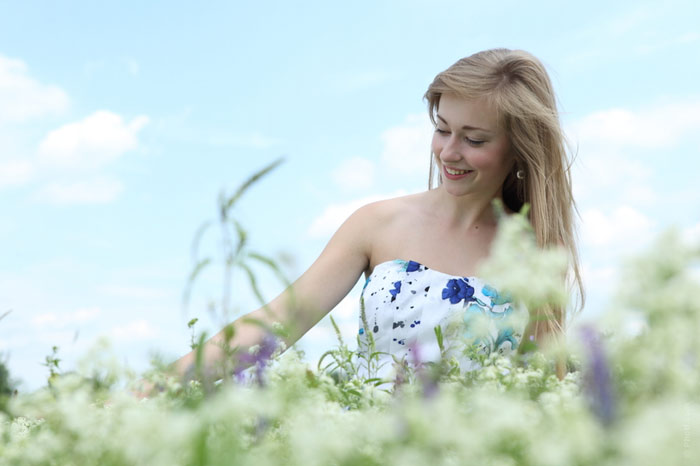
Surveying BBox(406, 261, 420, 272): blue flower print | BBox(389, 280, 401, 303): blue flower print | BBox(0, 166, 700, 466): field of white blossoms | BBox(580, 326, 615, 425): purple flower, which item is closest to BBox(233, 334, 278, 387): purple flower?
BBox(0, 166, 700, 466): field of white blossoms

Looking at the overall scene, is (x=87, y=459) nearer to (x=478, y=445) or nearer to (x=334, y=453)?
(x=334, y=453)

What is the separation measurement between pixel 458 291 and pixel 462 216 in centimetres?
56

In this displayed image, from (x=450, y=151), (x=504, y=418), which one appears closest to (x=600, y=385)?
(x=504, y=418)

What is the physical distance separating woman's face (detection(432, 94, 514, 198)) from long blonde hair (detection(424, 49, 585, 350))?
53 millimetres

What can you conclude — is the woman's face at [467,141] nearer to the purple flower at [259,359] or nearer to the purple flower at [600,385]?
the purple flower at [259,359]

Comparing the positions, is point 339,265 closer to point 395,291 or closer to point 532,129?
point 395,291

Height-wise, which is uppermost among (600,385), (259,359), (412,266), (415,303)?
(600,385)

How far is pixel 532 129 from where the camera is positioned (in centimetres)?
365

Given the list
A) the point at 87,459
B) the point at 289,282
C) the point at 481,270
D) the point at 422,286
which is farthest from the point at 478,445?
the point at 422,286

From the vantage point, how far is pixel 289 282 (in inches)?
38.1

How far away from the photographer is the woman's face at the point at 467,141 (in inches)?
140

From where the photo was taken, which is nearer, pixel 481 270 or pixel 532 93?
pixel 481 270

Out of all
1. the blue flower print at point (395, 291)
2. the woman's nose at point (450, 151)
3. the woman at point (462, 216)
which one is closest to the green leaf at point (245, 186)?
the woman at point (462, 216)

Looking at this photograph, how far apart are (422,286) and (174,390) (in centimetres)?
283
